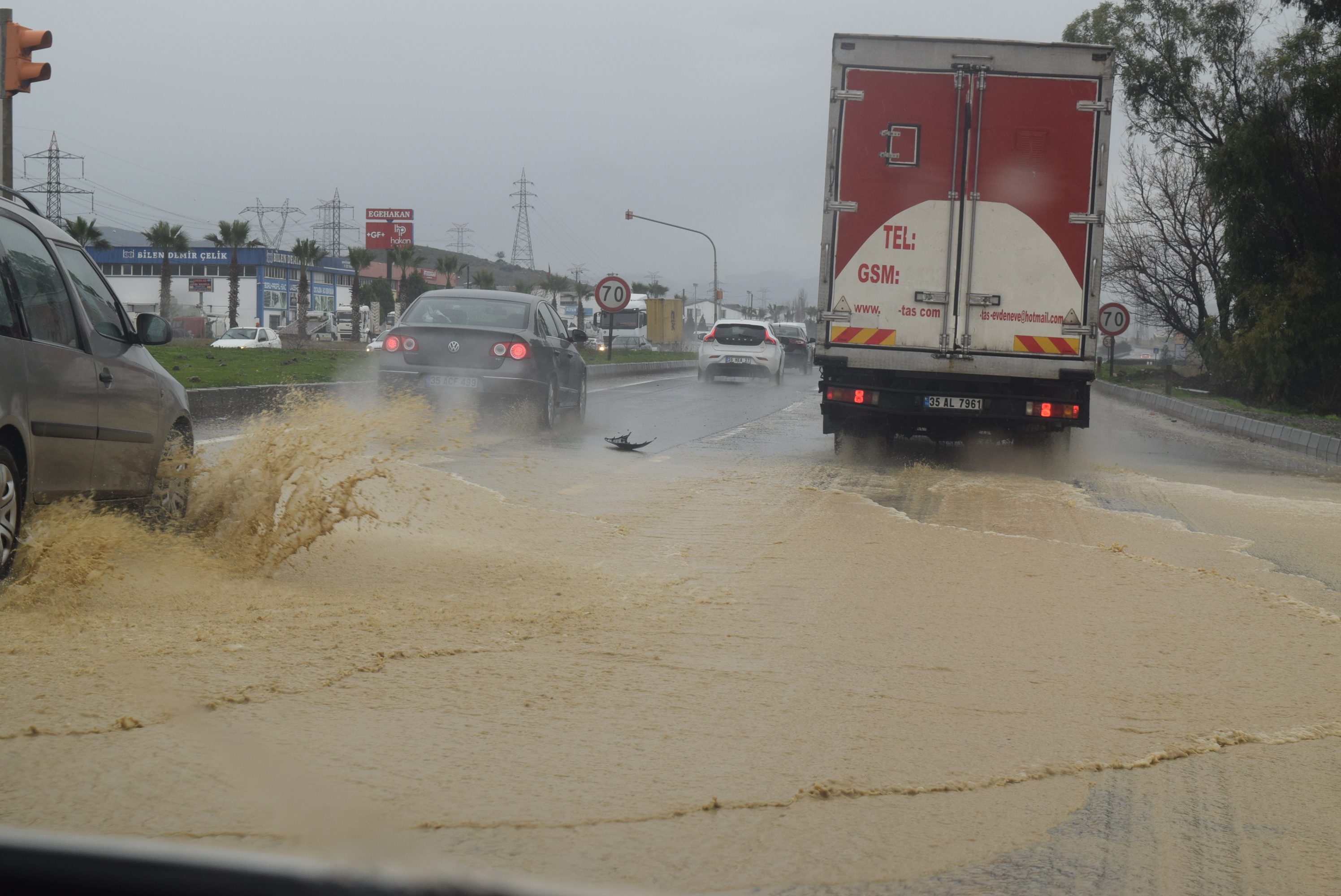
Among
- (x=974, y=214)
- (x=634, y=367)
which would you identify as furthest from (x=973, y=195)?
(x=634, y=367)

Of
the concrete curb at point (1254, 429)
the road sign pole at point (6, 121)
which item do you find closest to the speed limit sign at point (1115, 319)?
the concrete curb at point (1254, 429)

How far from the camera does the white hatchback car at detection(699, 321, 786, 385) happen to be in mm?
30797

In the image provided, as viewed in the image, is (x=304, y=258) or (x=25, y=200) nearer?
(x=25, y=200)

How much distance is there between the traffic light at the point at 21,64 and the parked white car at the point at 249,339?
28976 millimetres

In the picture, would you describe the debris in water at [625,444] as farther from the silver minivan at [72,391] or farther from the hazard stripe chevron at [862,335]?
the silver minivan at [72,391]

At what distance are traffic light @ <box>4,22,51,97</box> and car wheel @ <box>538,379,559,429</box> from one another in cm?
548

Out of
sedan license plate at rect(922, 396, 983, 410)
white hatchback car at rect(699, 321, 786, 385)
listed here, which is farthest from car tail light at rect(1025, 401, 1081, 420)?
white hatchback car at rect(699, 321, 786, 385)

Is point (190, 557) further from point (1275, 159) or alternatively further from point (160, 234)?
point (160, 234)

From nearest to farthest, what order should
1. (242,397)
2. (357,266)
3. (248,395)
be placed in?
(242,397) < (248,395) < (357,266)

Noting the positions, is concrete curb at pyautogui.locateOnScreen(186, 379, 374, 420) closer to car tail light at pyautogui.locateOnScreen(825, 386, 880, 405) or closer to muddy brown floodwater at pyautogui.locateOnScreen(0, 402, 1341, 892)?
car tail light at pyautogui.locateOnScreen(825, 386, 880, 405)

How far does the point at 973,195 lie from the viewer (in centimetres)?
1154

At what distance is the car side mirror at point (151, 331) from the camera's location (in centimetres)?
672

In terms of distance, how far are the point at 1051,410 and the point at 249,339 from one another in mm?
35255

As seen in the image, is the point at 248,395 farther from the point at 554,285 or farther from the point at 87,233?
the point at 554,285
